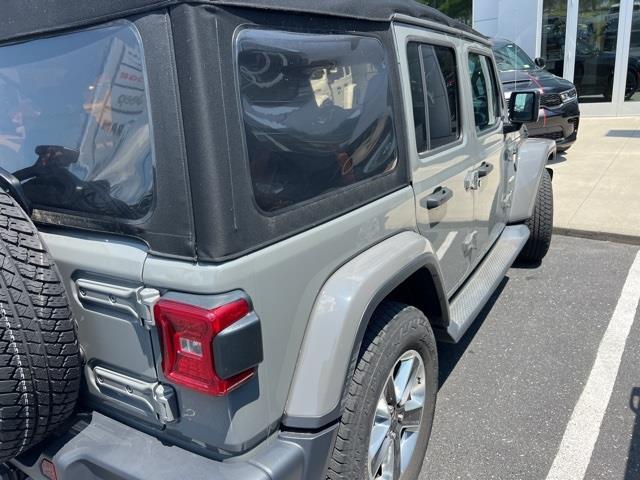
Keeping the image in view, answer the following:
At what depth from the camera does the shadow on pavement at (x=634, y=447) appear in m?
2.41

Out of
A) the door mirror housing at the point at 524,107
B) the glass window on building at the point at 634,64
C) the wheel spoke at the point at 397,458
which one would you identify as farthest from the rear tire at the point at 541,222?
the glass window on building at the point at 634,64

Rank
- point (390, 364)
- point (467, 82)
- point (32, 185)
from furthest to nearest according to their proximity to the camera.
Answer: point (467, 82) < point (390, 364) < point (32, 185)

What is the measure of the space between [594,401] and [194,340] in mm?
2432

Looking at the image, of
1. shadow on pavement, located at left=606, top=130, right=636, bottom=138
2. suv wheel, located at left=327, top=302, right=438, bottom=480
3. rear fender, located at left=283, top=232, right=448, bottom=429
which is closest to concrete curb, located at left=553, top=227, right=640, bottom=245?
suv wheel, located at left=327, top=302, right=438, bottom=480

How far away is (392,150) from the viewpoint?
7.20 ft

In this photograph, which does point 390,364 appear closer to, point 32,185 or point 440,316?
point 440,316

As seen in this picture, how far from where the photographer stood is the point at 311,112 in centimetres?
174

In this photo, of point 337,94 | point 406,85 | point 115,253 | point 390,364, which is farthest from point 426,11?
point 115,253

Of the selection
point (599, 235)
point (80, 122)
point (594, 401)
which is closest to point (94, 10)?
point (80, 122)

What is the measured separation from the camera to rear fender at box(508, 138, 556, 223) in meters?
4.19

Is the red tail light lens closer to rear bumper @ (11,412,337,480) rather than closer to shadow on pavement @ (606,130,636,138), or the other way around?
rear bumper @ (11,412,337,480)

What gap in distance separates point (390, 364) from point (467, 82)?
1922 mm

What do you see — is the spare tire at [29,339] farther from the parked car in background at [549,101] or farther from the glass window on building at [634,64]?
the glass window on building at [634,64]

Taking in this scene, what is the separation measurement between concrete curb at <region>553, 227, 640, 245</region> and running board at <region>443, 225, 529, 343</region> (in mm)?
1576
